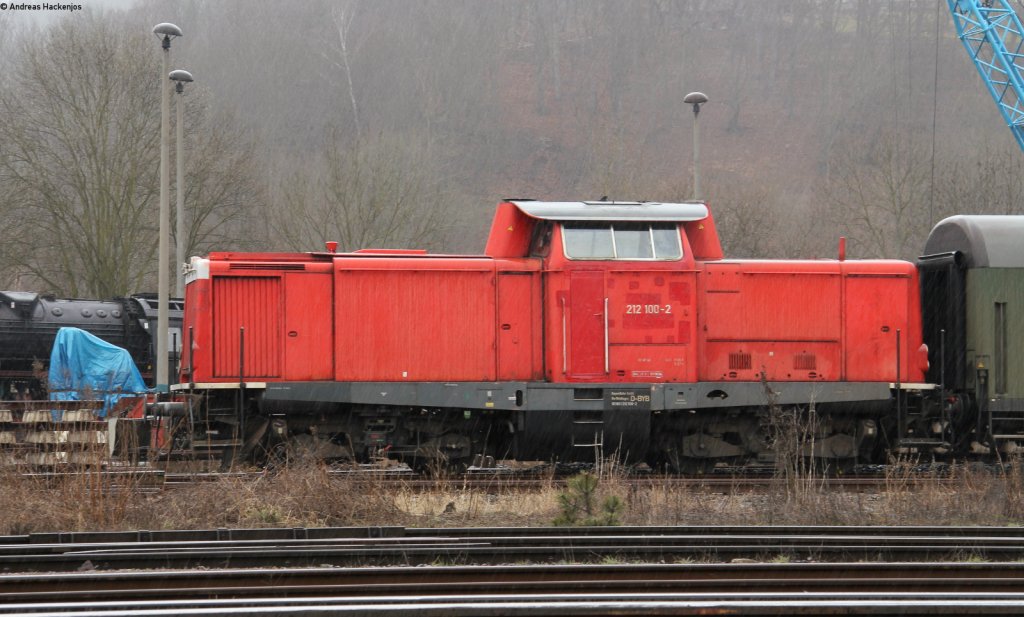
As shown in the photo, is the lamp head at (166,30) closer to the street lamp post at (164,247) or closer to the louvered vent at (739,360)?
the street lamp post at (164,247)

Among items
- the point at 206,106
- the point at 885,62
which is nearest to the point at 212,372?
the point at 206,106

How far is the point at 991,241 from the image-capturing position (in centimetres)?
1439

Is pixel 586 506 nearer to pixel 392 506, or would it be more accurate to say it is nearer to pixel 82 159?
pixel 392 506

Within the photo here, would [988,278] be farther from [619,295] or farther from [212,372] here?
[212,372]

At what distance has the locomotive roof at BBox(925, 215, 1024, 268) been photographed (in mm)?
14344

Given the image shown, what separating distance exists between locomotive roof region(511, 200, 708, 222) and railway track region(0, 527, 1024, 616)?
5474mm

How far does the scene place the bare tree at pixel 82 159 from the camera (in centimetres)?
3122

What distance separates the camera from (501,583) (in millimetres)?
7125

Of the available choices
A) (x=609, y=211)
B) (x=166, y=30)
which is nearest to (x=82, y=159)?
(x=166, y=30)

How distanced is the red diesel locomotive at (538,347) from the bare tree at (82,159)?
19.5 m

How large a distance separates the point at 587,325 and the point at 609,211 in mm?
1592

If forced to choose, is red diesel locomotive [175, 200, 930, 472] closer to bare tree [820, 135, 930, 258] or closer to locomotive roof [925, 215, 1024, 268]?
locomotive roof [925, 215, 1024, 268]

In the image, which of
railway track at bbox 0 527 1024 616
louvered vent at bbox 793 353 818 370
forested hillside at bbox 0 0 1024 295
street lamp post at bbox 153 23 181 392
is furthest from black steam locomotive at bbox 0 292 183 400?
railway track at bbox 0 527 1024 616

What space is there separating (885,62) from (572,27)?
2529 cm
